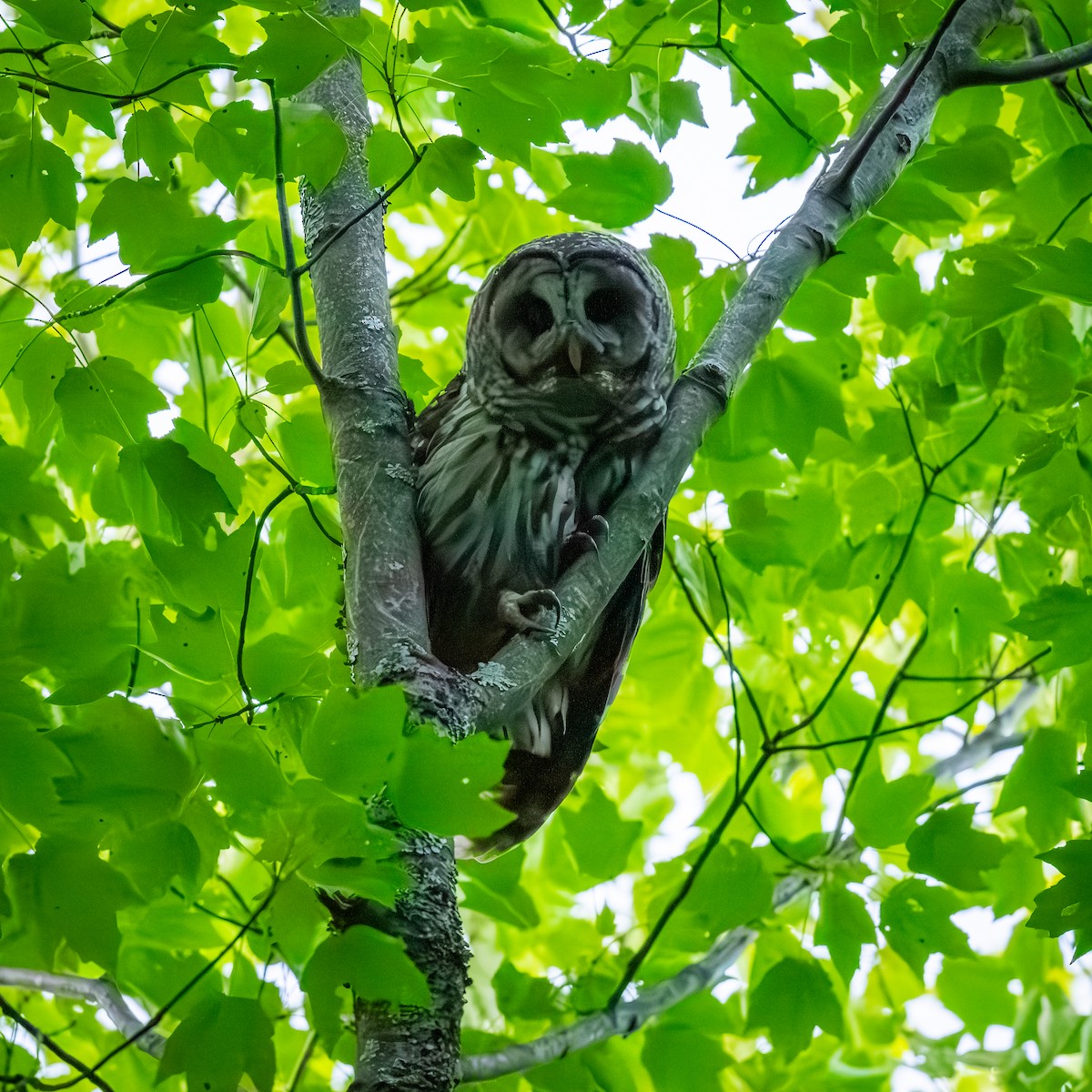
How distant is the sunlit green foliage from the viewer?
1460mm

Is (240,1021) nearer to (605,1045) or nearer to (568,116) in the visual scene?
(605,1045)

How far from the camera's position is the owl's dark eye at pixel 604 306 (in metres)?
2.58

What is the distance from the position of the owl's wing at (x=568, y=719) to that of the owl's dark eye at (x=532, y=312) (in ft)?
1.83

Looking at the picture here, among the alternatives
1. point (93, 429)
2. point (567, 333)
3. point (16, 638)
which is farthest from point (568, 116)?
point (16, 638)

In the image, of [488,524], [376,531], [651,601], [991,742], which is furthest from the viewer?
[991,742]

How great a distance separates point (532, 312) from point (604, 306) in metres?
0.16

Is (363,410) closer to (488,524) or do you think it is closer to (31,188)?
(488,524)

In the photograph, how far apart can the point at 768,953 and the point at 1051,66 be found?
1890 mm

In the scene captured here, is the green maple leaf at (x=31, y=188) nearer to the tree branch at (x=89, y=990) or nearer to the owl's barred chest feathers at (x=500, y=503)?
the owl's barred chest feathers at (x=500, y=503)

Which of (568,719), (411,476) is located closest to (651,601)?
(568,719)

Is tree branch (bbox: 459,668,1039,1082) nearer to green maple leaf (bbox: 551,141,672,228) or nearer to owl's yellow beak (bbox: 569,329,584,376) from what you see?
owl's yellow beak (bbox: 569,329,584,376)

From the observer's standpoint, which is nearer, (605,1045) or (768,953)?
(605,1045)

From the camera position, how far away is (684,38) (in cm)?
250

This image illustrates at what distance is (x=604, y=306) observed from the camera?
2605 mm
